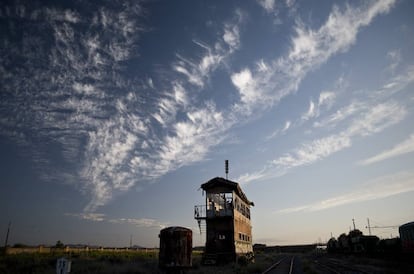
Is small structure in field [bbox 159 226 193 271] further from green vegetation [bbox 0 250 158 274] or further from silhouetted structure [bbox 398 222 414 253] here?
silhouetted structure [bbox 398 222 414 253]

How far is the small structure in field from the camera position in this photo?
8383mm

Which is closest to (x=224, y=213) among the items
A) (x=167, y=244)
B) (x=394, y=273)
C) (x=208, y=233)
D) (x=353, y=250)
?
(x=208, y=233)

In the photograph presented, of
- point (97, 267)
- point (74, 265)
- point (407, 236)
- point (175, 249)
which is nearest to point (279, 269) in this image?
point (407, 236)

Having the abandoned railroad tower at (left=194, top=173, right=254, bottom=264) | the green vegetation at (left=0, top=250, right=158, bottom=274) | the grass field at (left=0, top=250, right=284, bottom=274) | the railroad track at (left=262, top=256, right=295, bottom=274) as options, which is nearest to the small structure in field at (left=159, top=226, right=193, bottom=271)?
the grass field at (left=0, top=250, right=284, bottom=274)

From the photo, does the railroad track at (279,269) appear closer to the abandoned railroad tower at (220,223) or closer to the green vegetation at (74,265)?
the abandoned railroad tower at (220,223)

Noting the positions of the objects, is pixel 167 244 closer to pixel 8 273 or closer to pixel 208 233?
pixel 8 273

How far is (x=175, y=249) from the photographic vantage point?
8562 mm

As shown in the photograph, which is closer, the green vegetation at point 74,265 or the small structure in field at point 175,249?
the small structure in field at point 175,249

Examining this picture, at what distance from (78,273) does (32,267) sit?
5.52 m

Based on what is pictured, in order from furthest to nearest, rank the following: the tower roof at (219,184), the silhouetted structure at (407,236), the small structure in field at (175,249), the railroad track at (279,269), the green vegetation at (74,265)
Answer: the tower roof at (219,184) → the silhouetted structure at (407,236) → the railroad track at (279,269) → the green vegetation at (74,265) → the small structure in field at (175,249)

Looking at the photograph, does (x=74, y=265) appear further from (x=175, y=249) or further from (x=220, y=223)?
(x=175, y=249)

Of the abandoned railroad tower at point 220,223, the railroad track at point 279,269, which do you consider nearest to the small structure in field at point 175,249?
the railroad track at point 279,269

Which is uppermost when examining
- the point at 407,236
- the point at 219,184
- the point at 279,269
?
the point at 219,184

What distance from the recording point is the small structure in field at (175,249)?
838 centimetres
